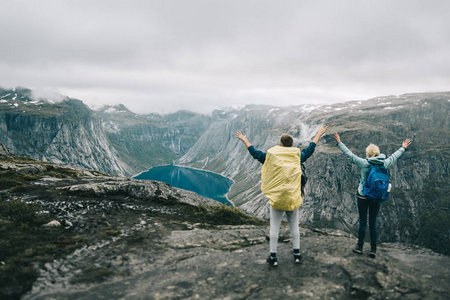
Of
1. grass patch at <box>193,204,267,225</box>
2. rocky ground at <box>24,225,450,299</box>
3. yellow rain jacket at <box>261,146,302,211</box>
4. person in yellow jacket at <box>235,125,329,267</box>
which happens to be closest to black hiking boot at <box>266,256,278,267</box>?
person in yellow jacket at <box>235,125,329,267</box>

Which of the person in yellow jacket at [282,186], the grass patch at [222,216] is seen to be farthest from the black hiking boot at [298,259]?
the grass patch at [222,216]

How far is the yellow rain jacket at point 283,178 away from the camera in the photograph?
8539mm

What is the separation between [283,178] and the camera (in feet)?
28.2

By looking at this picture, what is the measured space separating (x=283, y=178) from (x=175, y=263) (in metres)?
5.34

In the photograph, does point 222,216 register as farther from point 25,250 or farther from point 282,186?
point 25,250

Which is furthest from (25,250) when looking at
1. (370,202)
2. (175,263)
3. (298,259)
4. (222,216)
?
(370,202)

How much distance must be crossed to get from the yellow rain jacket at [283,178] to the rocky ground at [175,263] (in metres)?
2.52

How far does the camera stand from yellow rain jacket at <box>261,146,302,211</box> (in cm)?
854

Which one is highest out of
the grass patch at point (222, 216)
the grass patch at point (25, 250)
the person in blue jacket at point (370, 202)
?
the person in blue jacket at point (370, 202)

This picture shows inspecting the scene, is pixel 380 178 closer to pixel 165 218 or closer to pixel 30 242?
pixel 165 218

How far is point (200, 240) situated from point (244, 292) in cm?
479

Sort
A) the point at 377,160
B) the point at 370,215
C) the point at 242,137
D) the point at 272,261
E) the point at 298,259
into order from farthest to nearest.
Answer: the point at 242,137
the point at 370,215
the point at 377,160
the point at 298,259
the point at 272,261

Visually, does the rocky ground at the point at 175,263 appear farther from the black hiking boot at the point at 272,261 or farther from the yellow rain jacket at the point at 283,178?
the yellow rain jacket at the point at 283,178

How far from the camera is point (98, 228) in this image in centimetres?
1185
